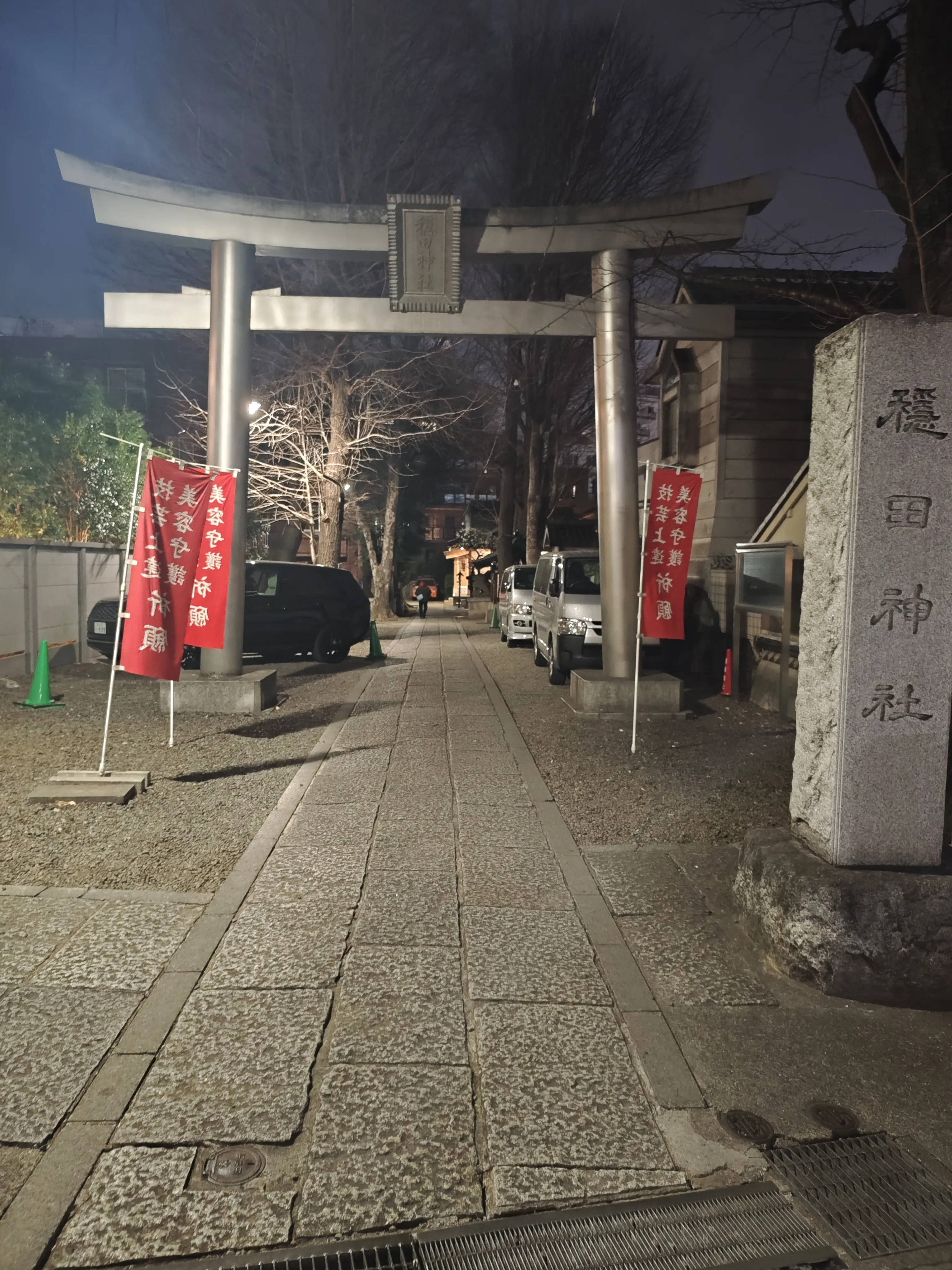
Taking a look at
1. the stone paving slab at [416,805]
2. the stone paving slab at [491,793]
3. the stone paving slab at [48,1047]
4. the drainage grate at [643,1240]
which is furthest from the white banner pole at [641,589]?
the drainage grate at [643,1240]

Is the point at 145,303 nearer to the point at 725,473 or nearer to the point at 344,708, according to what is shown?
the point at 344,708

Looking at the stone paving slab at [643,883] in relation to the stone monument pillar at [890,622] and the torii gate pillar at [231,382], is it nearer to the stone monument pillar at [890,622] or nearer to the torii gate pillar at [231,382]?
the stone monument pillar at [890,622]

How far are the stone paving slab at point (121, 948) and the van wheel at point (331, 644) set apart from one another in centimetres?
1158

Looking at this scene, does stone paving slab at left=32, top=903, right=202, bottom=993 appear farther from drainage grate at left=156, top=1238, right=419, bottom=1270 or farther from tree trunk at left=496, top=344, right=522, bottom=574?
tree trunk at left=496, top=344, right=522, bottom=574

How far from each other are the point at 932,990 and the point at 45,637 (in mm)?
13762

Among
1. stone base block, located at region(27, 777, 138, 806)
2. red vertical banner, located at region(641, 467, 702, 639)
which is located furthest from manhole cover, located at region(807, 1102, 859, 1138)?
red vertical banner, located at region(641, 467, 702, 639)

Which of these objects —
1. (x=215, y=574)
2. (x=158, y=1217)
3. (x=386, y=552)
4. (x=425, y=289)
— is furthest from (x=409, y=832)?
(x=386, y=552)

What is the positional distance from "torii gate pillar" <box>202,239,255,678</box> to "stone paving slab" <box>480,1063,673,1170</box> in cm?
804

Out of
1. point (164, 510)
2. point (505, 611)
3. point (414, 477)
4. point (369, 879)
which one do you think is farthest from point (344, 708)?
point (414, 477)

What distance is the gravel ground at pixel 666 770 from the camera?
247 inches

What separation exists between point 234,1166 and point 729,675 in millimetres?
11098

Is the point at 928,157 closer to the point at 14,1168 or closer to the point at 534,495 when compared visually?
the point at 14,1168

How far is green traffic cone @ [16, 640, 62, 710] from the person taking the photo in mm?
10914

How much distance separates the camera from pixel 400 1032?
3.36 m
